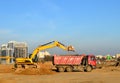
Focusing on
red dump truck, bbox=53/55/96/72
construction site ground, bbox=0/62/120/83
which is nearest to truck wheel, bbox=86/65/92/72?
red dump truck, bbox=53/55/96/72

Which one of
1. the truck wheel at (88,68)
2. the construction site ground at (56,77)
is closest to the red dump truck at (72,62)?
the truck wheel at (88,68)

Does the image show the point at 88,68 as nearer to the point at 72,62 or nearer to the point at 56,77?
the point at 72,62

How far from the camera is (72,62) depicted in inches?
1907

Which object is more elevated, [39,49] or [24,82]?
[39,49]

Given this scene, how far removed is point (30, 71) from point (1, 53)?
9995 cm

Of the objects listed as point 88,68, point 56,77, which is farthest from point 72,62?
point 56,77

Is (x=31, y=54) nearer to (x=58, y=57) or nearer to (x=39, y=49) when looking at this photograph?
(x=39, y=49)

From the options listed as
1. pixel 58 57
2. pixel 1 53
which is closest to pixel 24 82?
pixel 58 57

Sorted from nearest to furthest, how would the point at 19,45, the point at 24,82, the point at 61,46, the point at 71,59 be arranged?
the point at 24,82 → the point at 71,59 → the point at 61,46 → the point at 19,45

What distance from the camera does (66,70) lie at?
48.8m

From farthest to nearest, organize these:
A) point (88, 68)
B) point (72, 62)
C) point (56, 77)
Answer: point (88, 68) < point (72, 62) < point (56, 77)

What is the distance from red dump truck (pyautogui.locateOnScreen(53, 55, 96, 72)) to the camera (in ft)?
159

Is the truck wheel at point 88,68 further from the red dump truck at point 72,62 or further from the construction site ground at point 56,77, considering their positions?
the construction site ground at point 56,77

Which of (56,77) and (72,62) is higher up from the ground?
(72,62)
